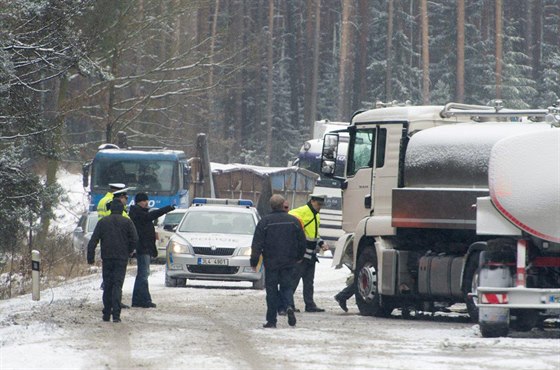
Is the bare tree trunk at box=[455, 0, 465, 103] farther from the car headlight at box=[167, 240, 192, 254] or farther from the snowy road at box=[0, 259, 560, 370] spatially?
the snowy road at box=[0, 259, 560, 370]

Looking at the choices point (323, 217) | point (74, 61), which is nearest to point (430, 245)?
point (74, 61)

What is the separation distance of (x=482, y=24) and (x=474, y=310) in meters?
67.7

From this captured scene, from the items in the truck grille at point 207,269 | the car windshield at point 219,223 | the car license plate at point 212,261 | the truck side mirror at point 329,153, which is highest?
the truck side mirror at point 329,153

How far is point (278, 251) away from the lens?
56.2ft

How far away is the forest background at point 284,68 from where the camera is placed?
1935 inches

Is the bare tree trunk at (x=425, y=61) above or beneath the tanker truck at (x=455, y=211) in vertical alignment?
above

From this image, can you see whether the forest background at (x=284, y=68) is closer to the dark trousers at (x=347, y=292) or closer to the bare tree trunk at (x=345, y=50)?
the bare tree trunk at (x=345, y=50)

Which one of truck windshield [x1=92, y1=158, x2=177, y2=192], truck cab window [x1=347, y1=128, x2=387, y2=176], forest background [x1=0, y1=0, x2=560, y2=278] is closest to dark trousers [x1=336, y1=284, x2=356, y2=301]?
truck cab window [x1=347, y1=128, x2=387, y2=176]

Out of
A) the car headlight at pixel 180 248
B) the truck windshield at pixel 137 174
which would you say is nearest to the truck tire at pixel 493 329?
the car headlight at pixel 180 248

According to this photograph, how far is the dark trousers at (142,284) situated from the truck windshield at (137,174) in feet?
59.9

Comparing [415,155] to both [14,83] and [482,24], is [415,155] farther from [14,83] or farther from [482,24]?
[482,24]

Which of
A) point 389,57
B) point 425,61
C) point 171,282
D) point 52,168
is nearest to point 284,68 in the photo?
point 389,57

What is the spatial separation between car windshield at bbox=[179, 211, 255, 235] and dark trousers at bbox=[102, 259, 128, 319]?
854 cm

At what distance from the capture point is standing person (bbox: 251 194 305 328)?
17000 millimetres
